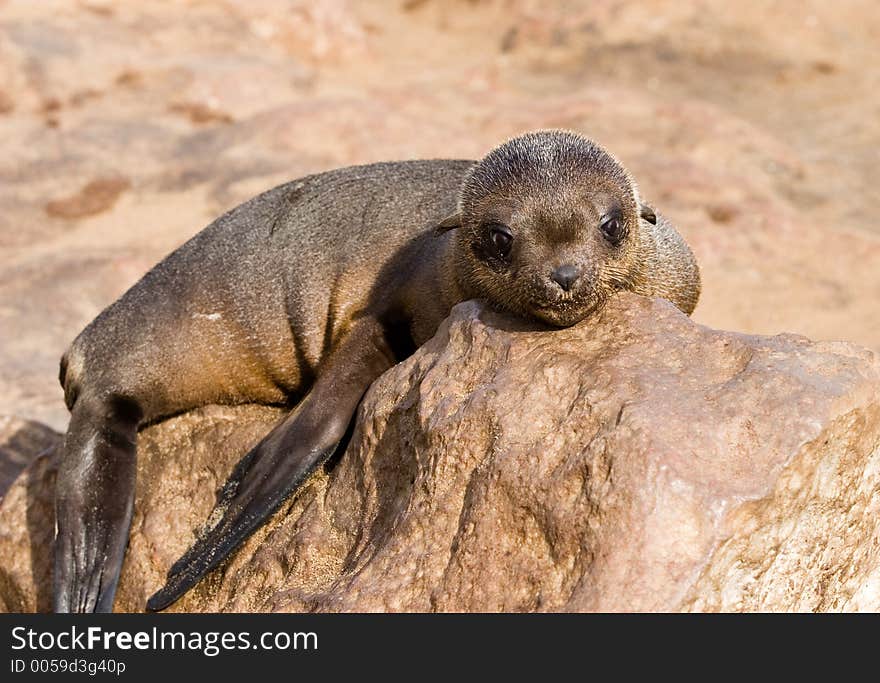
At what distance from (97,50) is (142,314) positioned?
9393 millimetres

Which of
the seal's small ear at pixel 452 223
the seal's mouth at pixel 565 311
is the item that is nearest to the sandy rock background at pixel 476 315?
the seal's mouth at pixel 565 311

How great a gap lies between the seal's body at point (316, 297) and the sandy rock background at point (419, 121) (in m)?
2.33

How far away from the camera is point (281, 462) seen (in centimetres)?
536

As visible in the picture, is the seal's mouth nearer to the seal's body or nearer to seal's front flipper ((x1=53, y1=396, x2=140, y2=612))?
the seal's body

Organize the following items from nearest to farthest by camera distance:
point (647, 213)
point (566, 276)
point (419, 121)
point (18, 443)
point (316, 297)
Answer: point (566, 276) → point (647, 213) → point (316, 297) → point (18, 443) → point (419, 121)

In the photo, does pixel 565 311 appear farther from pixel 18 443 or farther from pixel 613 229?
pixel 18 443

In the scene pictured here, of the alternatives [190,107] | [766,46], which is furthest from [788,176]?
[190,107]

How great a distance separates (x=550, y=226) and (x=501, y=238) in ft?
0.77

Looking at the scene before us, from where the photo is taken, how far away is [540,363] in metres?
4.75

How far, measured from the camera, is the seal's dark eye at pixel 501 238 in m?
4.89

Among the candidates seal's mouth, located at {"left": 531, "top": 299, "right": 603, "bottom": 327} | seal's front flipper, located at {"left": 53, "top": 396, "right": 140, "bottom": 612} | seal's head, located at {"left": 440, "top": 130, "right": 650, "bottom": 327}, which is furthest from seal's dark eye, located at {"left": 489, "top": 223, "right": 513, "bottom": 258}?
seal's front flipper, located at {"left": 53, "top": 396, "right": 140, "bottom": 612}

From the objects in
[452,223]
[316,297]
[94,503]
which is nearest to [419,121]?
[316,297]

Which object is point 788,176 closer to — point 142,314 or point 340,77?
point 340,77

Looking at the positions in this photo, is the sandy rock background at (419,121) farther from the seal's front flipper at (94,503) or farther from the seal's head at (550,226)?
the seal's head at (550,226)
